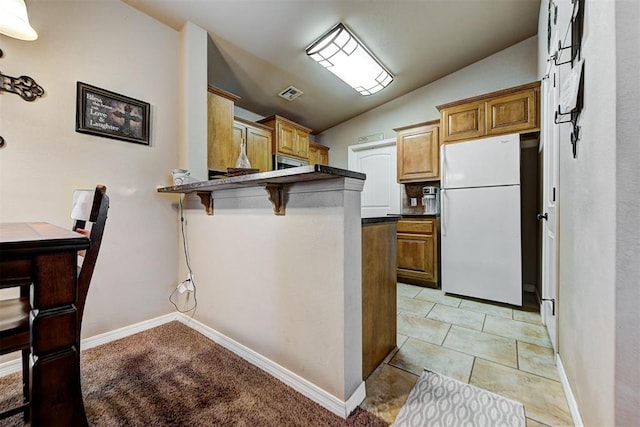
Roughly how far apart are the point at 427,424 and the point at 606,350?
29.7 inches

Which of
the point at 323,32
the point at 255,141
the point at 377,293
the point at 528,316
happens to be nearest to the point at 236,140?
the point at 255,141

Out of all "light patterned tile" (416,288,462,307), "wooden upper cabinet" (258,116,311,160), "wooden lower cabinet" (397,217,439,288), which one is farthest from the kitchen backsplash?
"wooden upper cabinet" (258,116,311,160)

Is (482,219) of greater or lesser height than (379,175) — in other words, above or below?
below

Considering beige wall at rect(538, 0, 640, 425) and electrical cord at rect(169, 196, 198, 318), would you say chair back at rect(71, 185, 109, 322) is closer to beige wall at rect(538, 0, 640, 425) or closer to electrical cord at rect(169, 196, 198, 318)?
electrical cord at rect(169, 196, 198, 318)

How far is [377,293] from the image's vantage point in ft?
5.07

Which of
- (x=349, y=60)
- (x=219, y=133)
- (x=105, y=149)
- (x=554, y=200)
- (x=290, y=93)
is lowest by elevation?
(x=554, y=200)

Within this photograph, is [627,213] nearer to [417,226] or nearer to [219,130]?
[417,226]

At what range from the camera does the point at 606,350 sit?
79 centimetres

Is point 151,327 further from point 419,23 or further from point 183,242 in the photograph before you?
point 419,23

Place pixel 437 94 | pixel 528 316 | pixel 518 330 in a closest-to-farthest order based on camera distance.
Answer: pixel 518 330
pixel 528 316
pixel 437 94

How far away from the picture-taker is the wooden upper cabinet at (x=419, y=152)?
3293 mm

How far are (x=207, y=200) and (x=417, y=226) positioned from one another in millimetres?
2512

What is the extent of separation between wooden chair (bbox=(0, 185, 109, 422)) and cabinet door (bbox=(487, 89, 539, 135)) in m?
3.29

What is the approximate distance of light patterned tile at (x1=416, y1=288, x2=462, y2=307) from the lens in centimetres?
271
